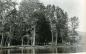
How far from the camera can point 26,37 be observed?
1101 millimetres

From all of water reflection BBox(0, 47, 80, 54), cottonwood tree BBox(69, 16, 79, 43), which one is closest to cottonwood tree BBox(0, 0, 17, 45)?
water reflection BBox(0, 47, 80, 54)

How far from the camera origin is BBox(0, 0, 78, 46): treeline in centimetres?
109

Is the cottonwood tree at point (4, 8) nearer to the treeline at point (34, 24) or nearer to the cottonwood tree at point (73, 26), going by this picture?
the treeline at point (34, 24)

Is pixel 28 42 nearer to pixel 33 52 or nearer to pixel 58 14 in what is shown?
pixel 33 52

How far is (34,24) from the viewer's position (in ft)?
3.67

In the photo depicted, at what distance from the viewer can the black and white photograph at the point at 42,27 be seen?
108 centimetres

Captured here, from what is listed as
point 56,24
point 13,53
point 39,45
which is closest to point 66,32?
point 56,24

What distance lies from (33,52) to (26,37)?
0.42 feet

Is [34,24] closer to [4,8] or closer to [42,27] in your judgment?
[42,27]

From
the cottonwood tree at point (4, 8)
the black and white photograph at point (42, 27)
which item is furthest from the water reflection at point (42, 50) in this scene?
the cottonwood tree at point (4, 8)

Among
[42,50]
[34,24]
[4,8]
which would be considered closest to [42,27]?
[34,24]

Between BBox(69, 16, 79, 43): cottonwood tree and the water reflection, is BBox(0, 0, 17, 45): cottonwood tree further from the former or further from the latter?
BBox(69, 16, 79, 43): cottonwood tree

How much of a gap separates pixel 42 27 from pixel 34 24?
68 millimetres

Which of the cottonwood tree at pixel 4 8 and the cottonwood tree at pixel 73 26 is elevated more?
the cottonwood tree at pixel 4 8
